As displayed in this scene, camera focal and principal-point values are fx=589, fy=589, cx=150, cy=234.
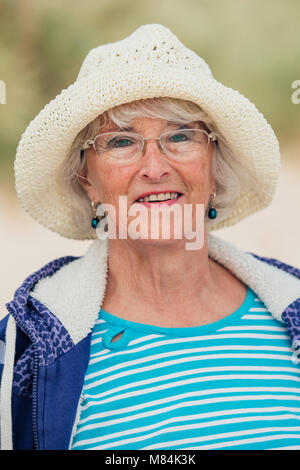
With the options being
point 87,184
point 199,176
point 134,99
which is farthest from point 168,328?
point 134,99

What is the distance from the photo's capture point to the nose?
6.66 feet

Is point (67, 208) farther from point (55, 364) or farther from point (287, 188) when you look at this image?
point (287, 188)

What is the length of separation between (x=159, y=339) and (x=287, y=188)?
2.50m

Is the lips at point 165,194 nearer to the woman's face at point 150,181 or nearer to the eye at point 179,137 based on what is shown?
the woman's face at point 150,181

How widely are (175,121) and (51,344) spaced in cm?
87

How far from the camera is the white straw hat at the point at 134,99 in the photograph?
6.49 feet

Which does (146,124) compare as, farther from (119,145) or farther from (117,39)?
(117,39)

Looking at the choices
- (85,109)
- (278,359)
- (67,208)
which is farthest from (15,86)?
(278,359)

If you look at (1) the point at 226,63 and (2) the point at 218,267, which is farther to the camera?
(1) the point at 226,63

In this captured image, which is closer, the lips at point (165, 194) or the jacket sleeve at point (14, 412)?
the jacket sleeve at point (14, 412)
